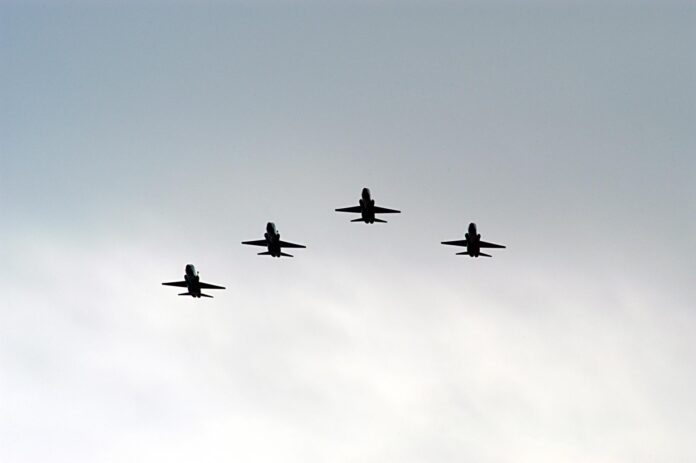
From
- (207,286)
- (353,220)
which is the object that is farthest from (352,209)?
(207,286)

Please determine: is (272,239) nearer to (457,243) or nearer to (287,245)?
(287,245)

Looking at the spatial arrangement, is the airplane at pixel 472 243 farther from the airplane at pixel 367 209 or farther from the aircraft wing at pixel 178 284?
the aircraft wing at pixel 178 284

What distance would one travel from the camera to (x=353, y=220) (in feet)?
510

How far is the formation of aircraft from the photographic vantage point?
156250 millimetres

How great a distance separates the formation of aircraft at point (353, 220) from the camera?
513ft

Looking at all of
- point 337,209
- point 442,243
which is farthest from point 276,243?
point 442,243

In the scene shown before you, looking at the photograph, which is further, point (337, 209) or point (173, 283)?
point (173, 283)

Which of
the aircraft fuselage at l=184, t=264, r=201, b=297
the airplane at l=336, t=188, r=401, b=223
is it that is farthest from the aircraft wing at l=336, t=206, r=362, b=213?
the aircraft fuselage at l=184, t=264, r=201, b=297

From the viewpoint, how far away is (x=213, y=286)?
168m

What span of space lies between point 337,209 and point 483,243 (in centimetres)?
2546

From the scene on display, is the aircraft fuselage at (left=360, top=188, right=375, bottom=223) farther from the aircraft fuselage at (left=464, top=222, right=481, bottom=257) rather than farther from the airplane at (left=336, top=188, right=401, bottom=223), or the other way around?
the aircraft fuselage at (left=464, top=222, right=481, bottom=257)

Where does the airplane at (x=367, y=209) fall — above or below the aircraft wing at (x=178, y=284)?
above

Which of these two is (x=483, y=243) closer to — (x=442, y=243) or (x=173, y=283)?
(x=442, y=243)

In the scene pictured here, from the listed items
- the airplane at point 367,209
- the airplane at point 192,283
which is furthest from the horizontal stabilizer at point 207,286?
the airplane at point 367,209
